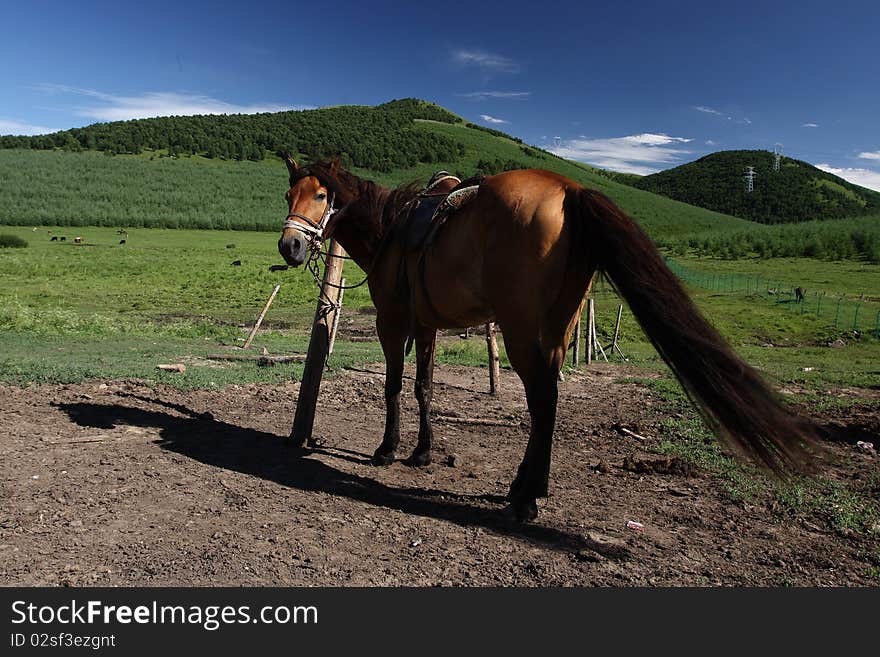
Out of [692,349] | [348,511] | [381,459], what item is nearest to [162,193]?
[381,459]

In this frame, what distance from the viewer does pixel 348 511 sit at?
15.7 feet

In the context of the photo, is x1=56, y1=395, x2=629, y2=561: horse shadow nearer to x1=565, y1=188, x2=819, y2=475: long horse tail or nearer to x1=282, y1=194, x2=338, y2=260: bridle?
x1=565, y1=188, x2=819, y2=475: long horse tail

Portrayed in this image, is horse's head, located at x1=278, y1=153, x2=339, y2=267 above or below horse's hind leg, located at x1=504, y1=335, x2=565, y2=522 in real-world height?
above

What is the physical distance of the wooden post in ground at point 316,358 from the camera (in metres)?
6.58

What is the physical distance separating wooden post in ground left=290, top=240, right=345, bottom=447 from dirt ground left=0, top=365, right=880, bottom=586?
277 millimetres

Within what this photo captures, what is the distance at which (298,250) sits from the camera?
215 inches

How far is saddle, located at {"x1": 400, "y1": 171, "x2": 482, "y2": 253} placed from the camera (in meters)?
5.19

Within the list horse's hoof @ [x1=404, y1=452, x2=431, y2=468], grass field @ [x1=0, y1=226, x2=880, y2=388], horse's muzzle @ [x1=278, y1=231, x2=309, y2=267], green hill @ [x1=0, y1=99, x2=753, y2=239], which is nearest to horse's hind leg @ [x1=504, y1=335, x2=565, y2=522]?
grass field @ [x1=0, y1=226, x2=880, y2=388]

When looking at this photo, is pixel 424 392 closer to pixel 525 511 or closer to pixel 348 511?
pixel 348 511

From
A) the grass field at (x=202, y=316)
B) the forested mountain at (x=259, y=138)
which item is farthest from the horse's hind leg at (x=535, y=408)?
the forested mountain at (x=259, y=138)

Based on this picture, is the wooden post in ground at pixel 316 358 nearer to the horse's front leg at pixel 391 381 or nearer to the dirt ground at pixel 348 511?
the dirt ground at pixel 348 511

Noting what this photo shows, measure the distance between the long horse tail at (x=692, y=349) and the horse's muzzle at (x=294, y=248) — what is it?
2366 mm

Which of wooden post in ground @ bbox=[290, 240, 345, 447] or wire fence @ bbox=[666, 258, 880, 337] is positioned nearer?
wooden post in ground @ bbox=[290, 240, 345, 447]

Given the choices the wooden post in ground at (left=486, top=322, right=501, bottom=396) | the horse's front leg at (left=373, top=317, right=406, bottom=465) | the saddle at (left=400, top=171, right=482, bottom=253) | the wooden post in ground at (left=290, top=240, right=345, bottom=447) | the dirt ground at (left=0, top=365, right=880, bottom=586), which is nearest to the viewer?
the dirt ground at (left=0, top=365, right=880, bottom=586)
